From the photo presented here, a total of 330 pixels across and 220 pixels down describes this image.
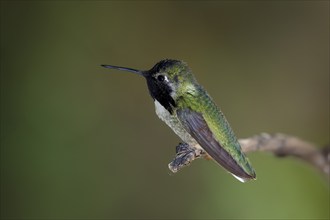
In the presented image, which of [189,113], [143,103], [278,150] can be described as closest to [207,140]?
[189,113]

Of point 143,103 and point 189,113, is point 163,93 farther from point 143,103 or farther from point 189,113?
point 143,103

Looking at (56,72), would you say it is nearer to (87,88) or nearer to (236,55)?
(87,88)

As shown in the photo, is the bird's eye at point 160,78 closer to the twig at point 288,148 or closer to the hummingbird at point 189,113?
the hummingbird at point 189,113

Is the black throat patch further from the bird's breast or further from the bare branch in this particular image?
the bare branch

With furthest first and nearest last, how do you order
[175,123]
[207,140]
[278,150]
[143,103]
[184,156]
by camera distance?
[143,103]
[278,150]
[175,123]
[207,140]
[184,156]

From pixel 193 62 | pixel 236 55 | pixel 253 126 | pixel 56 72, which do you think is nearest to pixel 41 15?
pixel 56 72

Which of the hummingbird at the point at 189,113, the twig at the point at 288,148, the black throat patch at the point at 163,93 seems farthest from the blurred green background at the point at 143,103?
the black throat patch at the point at 163,93
